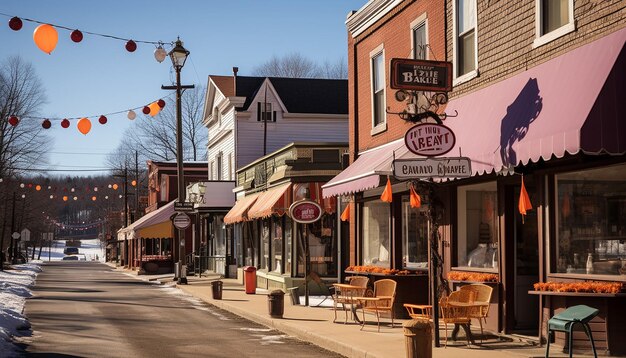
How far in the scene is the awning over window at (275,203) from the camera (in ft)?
93.5

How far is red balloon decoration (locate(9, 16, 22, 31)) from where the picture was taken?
1758cm

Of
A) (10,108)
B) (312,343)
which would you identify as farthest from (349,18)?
(10,108)

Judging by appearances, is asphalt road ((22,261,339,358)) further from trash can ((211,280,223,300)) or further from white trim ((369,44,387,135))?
white trim ((369,44,387,135))

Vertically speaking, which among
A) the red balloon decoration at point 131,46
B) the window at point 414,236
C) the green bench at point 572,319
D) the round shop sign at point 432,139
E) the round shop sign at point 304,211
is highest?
the red balloon decoration at point 131,46

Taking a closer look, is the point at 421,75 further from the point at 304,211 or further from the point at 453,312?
the point at 304,211

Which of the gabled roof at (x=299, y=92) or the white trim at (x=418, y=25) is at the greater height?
the gabled roof at (x=299, y=92)

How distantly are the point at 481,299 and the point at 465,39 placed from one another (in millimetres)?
5198

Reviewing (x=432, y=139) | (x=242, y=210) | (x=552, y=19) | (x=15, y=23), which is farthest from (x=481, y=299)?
(x=242, y=210)

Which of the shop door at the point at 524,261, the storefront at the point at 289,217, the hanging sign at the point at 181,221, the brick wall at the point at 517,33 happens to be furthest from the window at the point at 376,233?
the hanging sign at the point at 181,221

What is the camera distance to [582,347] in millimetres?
12352

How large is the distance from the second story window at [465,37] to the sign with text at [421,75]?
1.22m

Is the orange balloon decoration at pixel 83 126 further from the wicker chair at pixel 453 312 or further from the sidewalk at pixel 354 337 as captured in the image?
the wicker chair at pixel 453 312

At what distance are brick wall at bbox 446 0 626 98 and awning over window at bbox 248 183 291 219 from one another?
1208cm

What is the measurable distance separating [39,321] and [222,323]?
4.24 meters
